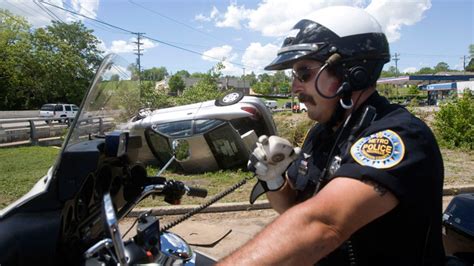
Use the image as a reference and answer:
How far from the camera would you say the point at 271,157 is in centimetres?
190

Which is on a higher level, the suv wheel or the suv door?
the suv wheel

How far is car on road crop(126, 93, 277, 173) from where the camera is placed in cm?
809

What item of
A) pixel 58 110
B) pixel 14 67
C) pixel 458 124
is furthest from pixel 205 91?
pixel 14 67

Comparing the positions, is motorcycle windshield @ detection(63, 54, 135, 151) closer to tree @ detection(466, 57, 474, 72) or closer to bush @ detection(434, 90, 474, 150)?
bush @ detection(434, 90, 474, 150)

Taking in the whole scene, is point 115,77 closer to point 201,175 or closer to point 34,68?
point 201,175

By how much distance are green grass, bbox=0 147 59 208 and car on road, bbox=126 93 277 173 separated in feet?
7.68

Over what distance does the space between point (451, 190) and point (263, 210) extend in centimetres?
342

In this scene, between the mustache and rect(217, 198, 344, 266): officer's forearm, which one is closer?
rect(217, 198, 344, 266): officer's forearm

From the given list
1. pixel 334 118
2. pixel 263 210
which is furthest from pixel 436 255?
pixel 263 210

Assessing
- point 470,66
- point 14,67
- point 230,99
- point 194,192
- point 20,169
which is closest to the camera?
point 194,192

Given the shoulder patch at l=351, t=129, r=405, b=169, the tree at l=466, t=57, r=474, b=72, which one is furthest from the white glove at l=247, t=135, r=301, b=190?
the tree at l=466, t=57, r=474, b=72

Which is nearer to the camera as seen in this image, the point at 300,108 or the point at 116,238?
the point at 116,238

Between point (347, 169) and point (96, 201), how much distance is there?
3.35 feet

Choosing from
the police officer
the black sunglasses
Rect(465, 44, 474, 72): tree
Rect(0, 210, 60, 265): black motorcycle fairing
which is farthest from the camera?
Rect(465, 44, 474, 72): tree
